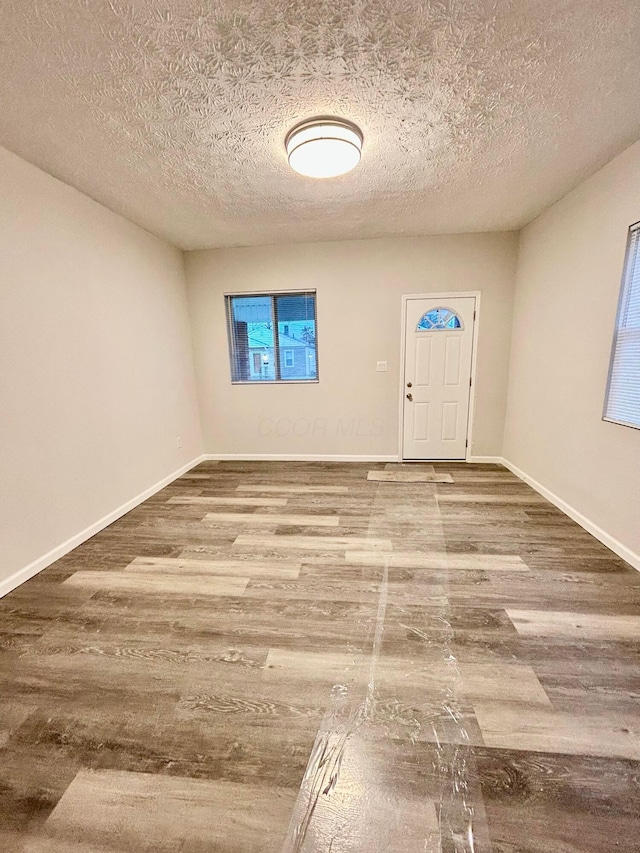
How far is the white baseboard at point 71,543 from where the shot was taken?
206 cm

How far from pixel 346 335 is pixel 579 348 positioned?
2.30 meters

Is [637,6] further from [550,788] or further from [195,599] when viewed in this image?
[195,599]

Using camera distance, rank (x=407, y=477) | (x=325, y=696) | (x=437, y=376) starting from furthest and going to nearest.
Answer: (x=437, y=376), (x=407, y=477), (x=325, y=696)

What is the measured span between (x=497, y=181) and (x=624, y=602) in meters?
2.94

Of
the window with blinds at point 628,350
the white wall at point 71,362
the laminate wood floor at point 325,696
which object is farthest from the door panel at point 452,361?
the white wall at point 71,362

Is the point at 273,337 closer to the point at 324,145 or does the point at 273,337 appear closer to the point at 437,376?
the point at 437,376

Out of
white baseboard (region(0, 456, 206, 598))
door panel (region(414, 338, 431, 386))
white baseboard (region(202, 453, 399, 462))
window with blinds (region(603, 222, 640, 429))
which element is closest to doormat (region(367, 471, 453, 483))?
white baseboard (region(202, 453, 399, 462))

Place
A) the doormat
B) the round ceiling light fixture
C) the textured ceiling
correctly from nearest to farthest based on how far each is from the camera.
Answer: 1. the textured ceiling
2. the round ceiling light fixture
3. the doormat

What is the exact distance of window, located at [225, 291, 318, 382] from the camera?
4152 millimetres

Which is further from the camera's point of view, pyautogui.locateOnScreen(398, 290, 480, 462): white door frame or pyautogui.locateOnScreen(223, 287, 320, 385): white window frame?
pyautogui.locateOnScreen(223, 287, 320, 385): white window frame

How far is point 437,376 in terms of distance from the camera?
4.07m

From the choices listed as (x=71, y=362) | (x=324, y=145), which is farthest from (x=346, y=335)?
(x=71, y=362)

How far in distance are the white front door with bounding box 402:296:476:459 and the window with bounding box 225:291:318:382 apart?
3.94 feet

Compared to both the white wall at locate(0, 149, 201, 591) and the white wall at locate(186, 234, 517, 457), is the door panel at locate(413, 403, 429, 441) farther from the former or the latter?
the white wall at locate(0, 149, 201, 591)
